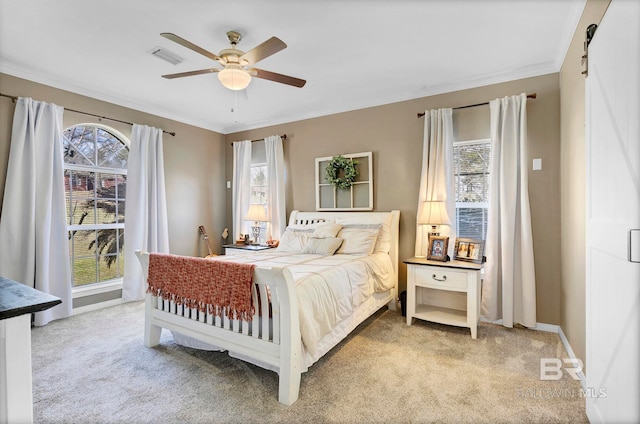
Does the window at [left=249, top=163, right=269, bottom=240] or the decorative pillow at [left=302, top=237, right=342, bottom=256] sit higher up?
the window at [left=249, top=163, right=269, bottom=240]

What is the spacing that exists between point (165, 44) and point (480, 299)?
3.80 m

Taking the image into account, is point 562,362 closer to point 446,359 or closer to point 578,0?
point 446,359

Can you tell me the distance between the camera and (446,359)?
2.53 m

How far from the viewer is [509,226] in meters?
3.15

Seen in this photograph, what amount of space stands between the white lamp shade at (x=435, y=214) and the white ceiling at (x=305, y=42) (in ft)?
4.49

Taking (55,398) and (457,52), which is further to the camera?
(457,52)

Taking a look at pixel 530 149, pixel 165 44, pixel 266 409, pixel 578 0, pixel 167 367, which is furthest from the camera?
pixel 530 149

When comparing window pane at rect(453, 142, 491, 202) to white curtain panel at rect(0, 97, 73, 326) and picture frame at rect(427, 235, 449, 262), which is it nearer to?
picture frame at rect(427, 235, 449, 262)

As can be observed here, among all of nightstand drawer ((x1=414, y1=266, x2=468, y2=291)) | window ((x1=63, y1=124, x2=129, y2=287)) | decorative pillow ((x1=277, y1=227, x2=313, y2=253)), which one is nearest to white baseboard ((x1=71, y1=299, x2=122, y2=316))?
window ((x1=63, y1=124, x2=129, y2=287))

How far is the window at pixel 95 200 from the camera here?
382 cm

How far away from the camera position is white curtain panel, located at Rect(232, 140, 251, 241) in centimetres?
514

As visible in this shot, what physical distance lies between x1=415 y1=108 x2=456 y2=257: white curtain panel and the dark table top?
3223 mm

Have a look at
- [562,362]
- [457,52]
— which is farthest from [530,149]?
[562,362]

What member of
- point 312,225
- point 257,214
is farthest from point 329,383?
point 257,214
